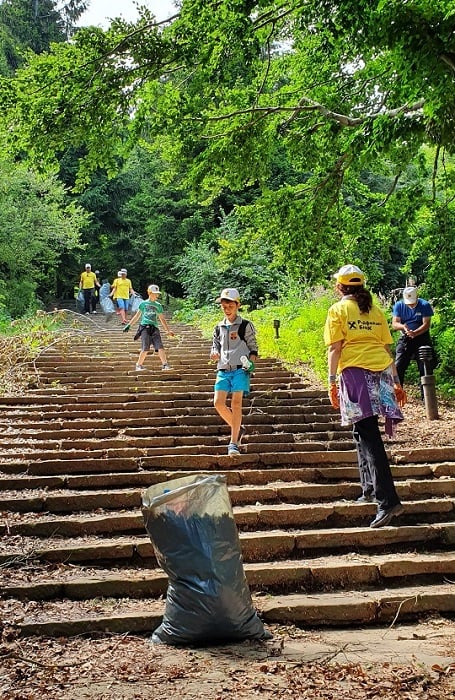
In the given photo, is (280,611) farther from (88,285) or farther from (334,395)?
(88,285)

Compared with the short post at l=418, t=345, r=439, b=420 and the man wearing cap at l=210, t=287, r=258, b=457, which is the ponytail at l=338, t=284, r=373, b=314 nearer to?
the man wearing cap at l=210, t=287, r=258, b=457

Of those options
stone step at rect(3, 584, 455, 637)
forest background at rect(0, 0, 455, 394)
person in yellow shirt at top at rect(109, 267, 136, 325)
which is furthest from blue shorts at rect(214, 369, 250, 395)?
person in yellow shirt at top at rect(109, 267, 136, 325)

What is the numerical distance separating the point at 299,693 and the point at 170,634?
0.82 meters

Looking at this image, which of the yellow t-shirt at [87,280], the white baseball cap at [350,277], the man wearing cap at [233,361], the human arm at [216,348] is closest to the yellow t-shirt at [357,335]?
the white baseball cap at [350,277]

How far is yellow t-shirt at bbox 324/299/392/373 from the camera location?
5.12 meters

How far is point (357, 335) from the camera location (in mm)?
5113

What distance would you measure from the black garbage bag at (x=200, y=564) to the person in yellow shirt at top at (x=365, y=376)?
1804 mm

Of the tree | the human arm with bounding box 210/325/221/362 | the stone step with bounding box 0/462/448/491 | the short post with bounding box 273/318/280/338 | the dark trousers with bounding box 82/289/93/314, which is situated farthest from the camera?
the dark trousers with bounding box 82/289/93/314

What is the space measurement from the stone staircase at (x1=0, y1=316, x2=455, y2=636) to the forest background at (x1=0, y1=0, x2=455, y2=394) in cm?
306

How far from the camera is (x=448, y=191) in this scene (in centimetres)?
1151

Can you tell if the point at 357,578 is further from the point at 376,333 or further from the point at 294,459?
the point at 294,459

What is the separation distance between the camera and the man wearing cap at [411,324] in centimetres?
909

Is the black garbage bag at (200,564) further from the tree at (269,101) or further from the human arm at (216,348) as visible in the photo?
the tree at (269,101)

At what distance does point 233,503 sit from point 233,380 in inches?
55.3
